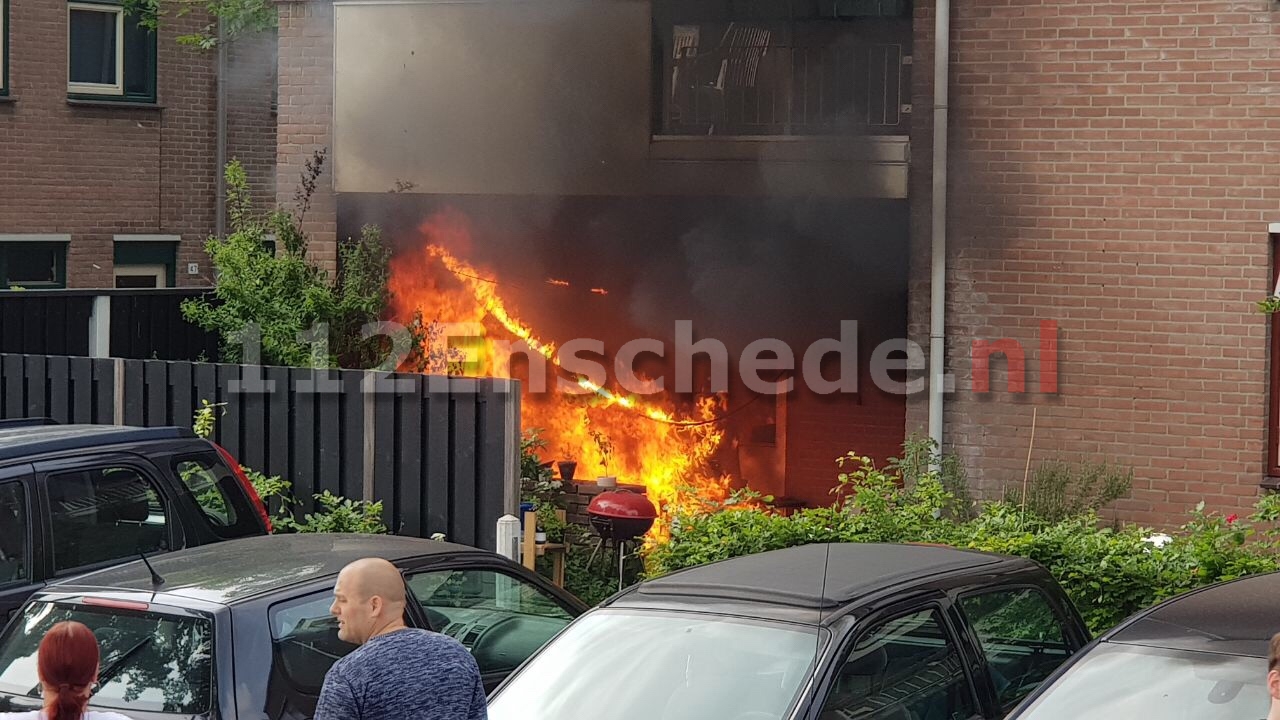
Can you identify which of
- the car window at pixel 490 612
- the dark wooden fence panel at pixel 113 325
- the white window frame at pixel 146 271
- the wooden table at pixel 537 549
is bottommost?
the wooden table at pixel 537 549

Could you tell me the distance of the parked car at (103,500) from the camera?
7.23 meters

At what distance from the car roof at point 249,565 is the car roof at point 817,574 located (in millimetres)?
1232

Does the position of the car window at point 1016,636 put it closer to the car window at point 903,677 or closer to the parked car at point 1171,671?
the car window at point 903,677

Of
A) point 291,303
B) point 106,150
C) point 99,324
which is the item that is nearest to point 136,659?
point 291,303

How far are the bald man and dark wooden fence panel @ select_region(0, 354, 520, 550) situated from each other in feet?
18.5

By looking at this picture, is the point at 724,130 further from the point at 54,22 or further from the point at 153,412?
the point at 54,22

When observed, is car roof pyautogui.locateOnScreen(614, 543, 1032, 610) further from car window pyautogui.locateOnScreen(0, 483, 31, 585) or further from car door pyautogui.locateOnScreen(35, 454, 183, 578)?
car window pyautogui.locateOnScreen(0, 483, 31, 585)

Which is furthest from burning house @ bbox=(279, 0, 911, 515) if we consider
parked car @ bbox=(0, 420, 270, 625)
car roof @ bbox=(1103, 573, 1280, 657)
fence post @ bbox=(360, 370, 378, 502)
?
car roof @ bbox=(1103, 573, 1280, 657)

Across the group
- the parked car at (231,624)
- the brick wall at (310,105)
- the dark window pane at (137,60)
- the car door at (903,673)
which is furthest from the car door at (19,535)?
the dark window pane at (137,60)

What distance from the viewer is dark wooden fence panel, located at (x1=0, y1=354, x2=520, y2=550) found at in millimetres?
9969

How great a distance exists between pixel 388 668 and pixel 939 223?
8876 millimetres

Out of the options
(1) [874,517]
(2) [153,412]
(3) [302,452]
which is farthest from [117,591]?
(2) [153,412]

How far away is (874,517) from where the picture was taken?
872cm

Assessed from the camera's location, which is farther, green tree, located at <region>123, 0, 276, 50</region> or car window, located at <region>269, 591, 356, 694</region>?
green tree, located at <region>123, 0, 276, 50</region>
